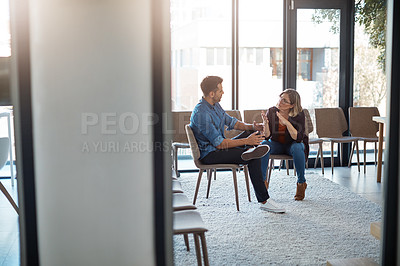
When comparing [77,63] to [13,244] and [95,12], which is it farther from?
[13,244]

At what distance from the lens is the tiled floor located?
325cm

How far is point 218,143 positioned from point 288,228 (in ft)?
3.20

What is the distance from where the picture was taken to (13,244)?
341cm

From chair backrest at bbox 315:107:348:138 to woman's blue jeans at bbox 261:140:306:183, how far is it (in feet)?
4.58

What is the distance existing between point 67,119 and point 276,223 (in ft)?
9.09

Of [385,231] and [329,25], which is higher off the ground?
[329,25]

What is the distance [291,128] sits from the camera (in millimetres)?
4715

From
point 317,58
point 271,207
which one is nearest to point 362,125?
point 317,58

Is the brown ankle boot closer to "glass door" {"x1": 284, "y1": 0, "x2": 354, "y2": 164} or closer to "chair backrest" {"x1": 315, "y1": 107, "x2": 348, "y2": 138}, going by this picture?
"chair backrest" {"x1": 315, "y1": 107, "x2": 348, "y2": 138}

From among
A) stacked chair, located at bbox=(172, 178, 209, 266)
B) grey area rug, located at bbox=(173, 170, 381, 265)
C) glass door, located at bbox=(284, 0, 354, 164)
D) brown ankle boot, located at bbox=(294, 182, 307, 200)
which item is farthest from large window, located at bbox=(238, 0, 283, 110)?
stacked chair, located at bbox=(172, 178, 209, 266)

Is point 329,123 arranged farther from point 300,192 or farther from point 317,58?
point 300,192

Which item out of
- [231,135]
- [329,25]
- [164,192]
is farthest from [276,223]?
[329,25]

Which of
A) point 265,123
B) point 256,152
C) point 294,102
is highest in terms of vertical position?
point 294,102

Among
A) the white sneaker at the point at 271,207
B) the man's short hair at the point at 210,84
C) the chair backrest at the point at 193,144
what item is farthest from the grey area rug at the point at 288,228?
the man's short hair at the point at 210,84
